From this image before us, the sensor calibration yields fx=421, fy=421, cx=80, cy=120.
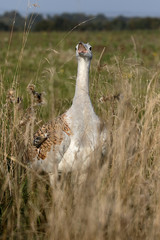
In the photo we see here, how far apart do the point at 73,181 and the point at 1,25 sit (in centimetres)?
3874

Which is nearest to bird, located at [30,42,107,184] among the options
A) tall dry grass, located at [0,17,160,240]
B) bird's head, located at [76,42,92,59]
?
bird's head, located at [76,42,92,59]

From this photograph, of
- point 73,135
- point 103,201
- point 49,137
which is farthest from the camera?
point 49,137

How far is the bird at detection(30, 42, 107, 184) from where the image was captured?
3.08 meters

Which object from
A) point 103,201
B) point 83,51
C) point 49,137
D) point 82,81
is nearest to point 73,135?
point 49,137

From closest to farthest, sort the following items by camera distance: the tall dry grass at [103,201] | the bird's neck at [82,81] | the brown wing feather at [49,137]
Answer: the tall dry grass at [103,201], the brown wing feather at [49,137], the bird's neck at [82,81]

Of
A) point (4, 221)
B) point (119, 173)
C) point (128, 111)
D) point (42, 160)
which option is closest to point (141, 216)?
point (119, 173)

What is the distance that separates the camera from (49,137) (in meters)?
3.34

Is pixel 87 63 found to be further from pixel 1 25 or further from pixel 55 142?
pixel 1 25

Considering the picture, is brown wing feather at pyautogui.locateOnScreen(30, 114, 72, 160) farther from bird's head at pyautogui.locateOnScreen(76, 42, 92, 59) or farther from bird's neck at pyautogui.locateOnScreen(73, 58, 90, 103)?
bird's head at pyautogui.locateOnScreen(76, 42, 92, 59)

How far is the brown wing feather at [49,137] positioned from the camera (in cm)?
320

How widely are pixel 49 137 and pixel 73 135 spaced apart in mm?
243

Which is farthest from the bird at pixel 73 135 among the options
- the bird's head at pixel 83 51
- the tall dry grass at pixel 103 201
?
the tall dry grass at pixel 103 201

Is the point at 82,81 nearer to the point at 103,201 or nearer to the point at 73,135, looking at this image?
the point at 73,135

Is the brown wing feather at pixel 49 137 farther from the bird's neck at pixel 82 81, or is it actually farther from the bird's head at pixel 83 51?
the bird's head at pixel 83 51
